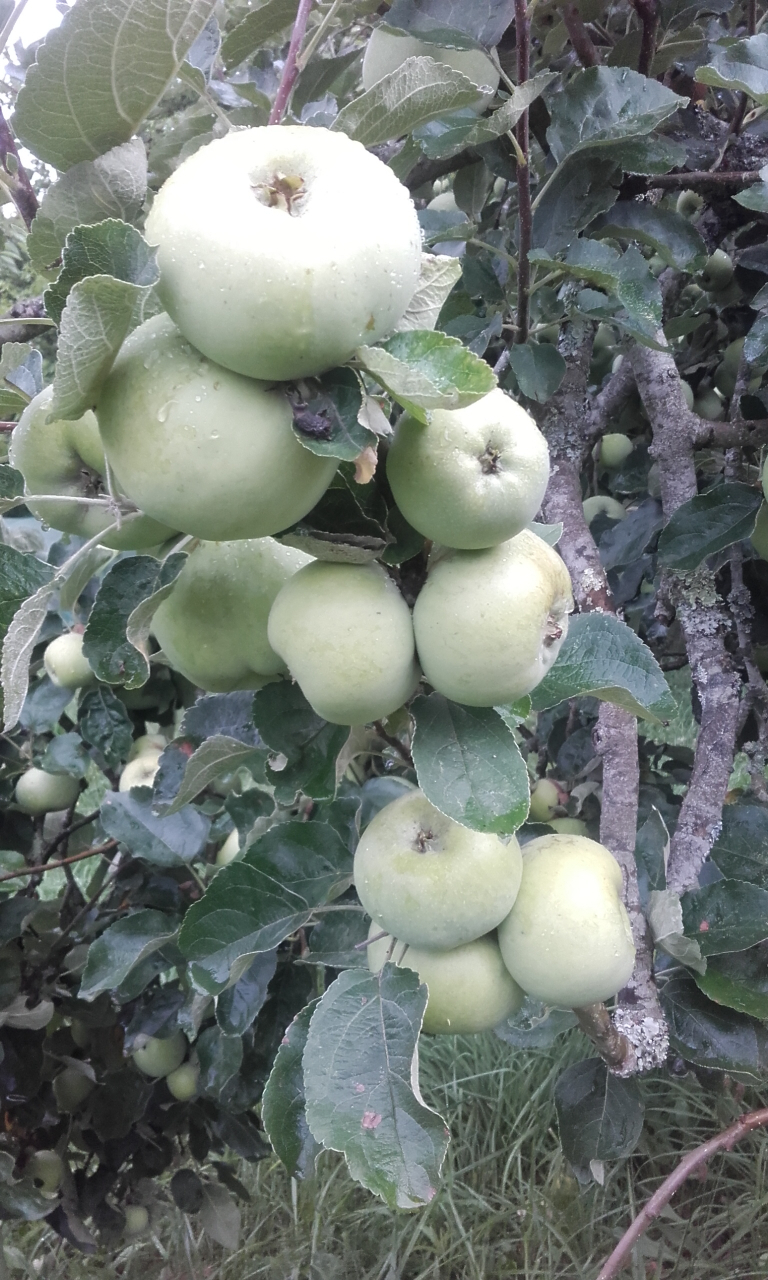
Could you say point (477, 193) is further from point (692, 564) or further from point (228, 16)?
point (228, 16)

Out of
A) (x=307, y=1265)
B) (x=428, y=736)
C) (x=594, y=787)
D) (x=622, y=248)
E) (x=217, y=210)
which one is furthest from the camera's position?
(x=307, y=1265)

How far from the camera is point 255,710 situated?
685 millimetres

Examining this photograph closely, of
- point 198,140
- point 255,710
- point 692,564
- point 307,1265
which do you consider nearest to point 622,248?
point 692,564

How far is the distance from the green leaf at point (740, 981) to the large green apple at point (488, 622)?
0.56 metres

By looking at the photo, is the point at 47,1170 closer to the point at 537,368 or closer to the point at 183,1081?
the point at 183,1081

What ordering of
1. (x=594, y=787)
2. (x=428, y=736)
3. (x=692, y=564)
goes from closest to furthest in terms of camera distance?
(x=428, y=736) → (x=692, y=564) → (x=594, y=787)

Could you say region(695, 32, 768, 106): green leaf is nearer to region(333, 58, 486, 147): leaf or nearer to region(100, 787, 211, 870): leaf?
region(333, 58, 486, 147): leaf

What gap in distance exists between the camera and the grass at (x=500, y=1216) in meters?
1.85

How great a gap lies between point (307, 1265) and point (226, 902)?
1.62 metres

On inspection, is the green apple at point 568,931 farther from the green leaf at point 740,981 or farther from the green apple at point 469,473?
the green apple at point 469,473

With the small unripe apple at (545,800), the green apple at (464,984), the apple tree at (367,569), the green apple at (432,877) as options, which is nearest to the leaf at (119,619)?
the apple tree at (367,569)

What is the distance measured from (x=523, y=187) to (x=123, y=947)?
106 centimetres

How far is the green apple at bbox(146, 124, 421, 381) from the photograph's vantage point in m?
0.41

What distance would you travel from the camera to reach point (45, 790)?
160cm
